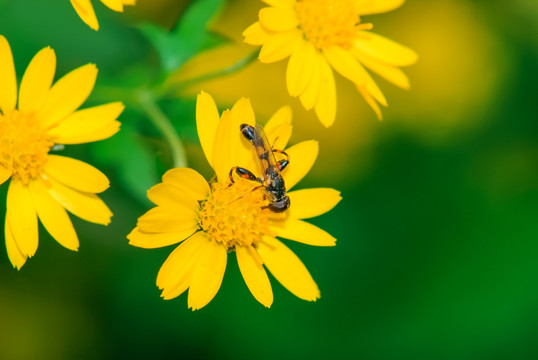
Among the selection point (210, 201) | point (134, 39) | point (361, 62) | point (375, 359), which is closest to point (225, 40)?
point (361, 62)

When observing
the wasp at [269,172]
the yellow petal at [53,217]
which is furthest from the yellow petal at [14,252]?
the wasp at [269,172]

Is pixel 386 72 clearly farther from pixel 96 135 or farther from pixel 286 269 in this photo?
pixel 96 135

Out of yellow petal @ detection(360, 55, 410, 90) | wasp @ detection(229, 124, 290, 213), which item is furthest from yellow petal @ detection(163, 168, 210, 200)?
yellow petal @ detection(360, 55, 410, 90)

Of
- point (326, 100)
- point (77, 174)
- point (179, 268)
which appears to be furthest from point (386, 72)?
point (77, 174)

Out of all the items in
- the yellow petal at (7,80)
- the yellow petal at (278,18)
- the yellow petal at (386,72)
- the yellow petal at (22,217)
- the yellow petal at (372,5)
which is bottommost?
the yellow petal at (22,217)

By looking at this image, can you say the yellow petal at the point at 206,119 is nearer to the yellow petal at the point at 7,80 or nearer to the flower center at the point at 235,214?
the flower center at the point at 235,214

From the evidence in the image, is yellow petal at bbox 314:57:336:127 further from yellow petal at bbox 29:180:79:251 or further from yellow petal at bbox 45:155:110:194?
yellow petal at bbox 29:180:79:251

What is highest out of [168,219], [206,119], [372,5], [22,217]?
[372,5]

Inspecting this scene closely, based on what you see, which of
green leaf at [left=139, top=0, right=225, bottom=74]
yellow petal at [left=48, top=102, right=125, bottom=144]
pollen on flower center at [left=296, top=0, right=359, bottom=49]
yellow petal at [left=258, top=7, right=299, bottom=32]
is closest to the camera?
yellow petal at [left=48, top=102, right=125, bottom=144]
